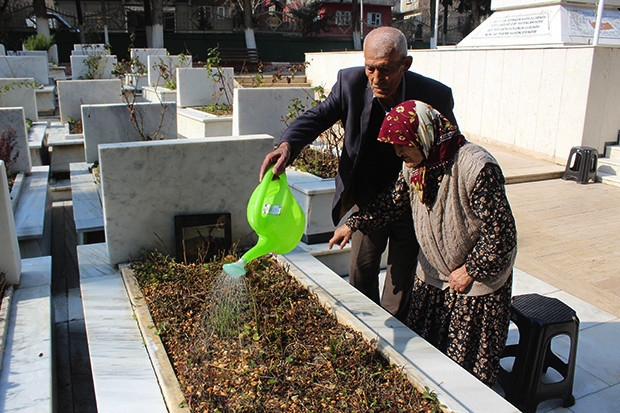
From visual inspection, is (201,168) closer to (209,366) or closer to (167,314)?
(167,314)

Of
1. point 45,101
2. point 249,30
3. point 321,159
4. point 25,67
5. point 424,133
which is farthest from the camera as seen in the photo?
point 249,30

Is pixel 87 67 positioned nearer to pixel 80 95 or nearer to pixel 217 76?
pixel 80 95

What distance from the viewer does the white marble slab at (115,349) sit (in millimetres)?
2213

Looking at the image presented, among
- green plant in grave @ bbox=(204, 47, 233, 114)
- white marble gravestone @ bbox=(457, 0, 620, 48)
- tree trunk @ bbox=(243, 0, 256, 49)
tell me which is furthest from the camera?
tree trunk @ bbox=(243, 0, 256, 49)

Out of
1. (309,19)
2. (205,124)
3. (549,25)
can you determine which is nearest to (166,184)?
(205,124)

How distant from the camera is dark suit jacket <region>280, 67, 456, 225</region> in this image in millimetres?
2518

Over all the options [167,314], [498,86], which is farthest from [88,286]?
[498,86]

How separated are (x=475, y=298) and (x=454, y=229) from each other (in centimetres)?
32

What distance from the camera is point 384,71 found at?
7.48 ft

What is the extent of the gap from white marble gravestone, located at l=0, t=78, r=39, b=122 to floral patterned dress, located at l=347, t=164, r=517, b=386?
8676 mm

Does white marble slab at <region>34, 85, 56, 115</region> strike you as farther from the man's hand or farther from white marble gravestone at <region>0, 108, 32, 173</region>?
the man's hand

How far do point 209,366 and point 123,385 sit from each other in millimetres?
362

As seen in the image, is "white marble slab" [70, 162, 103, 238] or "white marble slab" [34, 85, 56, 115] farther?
"white marble slab" [34, 85, 56, 115]

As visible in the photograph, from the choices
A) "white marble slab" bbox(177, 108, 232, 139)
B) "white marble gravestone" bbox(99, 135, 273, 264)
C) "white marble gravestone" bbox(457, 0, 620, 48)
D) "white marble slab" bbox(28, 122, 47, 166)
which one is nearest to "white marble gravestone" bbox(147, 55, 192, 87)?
"white marble slab" bbox(177, 108, 232, 139)
